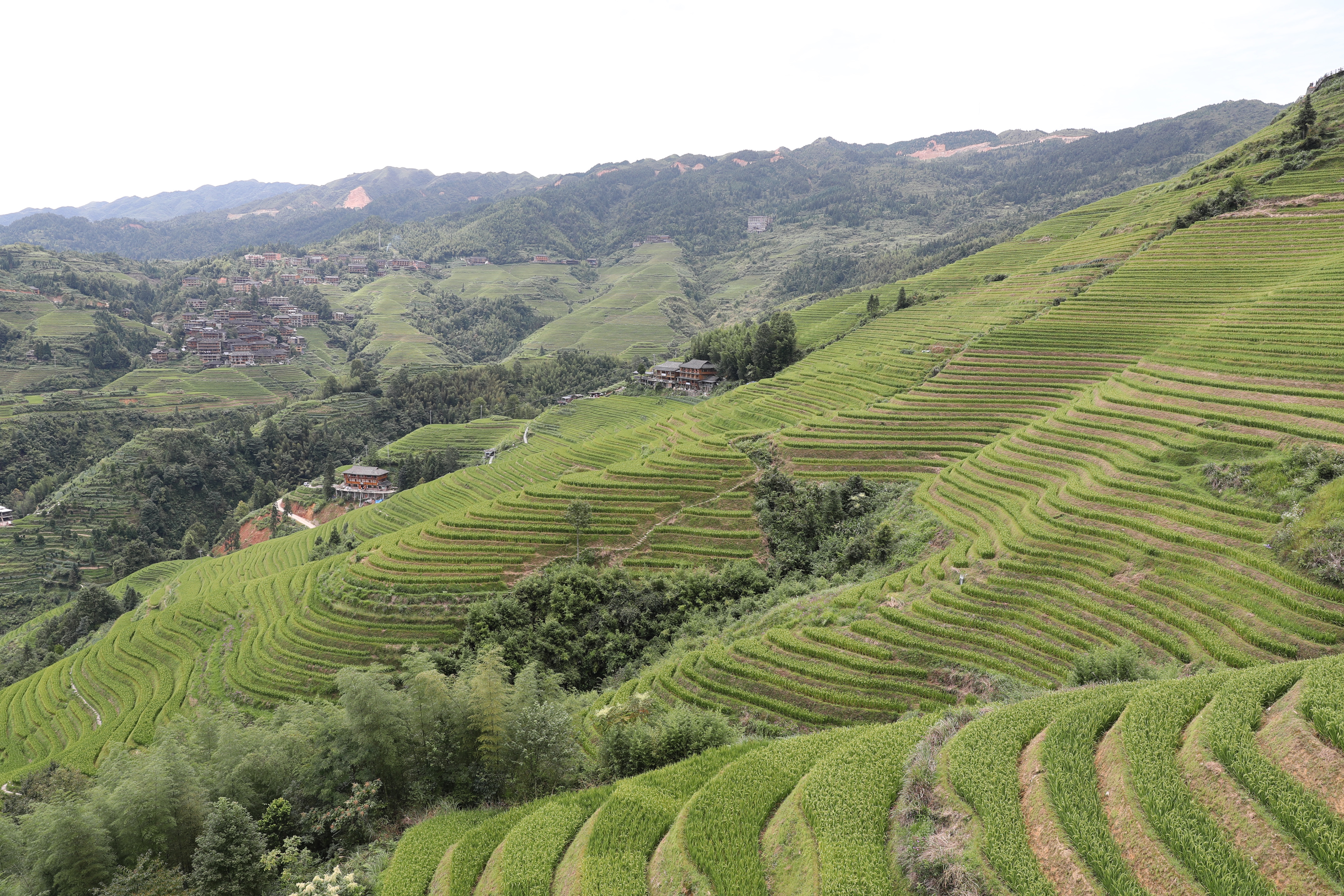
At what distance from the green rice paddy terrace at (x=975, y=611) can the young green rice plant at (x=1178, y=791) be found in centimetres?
4

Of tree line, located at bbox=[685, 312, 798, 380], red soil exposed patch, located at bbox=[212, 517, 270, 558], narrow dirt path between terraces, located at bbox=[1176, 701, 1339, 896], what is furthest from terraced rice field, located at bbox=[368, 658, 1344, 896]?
red soil exposed patch, located at bbox=[212, 517, 270, 558]

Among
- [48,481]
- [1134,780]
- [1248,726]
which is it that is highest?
[1248,726]

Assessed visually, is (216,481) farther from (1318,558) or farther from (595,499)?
(1318,558)

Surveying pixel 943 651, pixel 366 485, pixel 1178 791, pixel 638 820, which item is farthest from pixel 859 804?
pixel 366 485

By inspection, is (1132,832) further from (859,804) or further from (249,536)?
(249,536)

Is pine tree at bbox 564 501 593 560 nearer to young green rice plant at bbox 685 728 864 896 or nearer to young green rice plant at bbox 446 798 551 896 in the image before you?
young green rice plant at bbox 446 798 551 896

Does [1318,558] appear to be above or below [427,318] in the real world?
below

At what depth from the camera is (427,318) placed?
6275 inches

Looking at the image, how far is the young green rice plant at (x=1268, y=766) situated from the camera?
716cm

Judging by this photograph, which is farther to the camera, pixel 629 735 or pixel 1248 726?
pixel 629 735

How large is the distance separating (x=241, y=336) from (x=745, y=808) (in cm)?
15246

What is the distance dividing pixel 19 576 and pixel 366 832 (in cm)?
7266

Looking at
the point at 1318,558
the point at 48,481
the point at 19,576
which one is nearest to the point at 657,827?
the point at 1318,558

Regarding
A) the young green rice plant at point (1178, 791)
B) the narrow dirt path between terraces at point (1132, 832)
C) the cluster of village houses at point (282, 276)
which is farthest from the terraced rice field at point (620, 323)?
the narrow dirt path between terraces at point (1132, 832)
